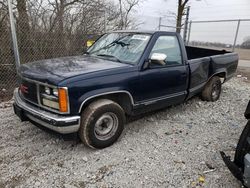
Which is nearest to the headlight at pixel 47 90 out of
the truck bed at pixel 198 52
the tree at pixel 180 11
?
the truck bed at pixel 198 52

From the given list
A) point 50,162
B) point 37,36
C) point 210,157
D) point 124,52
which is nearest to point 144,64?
point 124,52

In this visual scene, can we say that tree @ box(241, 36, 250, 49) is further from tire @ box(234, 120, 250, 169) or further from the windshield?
tire @ box(234, 120, 250, 169)

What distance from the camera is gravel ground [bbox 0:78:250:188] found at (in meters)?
2.74

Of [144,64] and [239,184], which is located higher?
[144,64]

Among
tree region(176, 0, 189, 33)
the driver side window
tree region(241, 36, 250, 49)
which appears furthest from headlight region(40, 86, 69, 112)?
tree region(241, 36, 250, 49)

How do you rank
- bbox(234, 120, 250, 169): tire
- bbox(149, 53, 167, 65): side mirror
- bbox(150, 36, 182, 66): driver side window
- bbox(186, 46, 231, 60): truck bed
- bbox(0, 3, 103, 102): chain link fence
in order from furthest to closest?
1. bbox(186, 46, 231, 60): truck bed
2. bbox(0, 3, 103, 102): chain link fence
3. bbox(150, 36, 182, 66): driver side window
4. bbox(149, 53, 167, 65): side mirror
5. bbox(234, 120, 250, 169): tire

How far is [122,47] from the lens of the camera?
395 cm

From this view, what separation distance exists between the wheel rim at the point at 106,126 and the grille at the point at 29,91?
0.98m

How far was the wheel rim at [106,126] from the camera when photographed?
330 cm

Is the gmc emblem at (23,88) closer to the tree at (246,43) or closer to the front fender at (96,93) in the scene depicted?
the front fender at (96,93)

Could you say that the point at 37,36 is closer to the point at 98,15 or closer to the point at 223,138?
the point at 98,15

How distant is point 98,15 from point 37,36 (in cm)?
264

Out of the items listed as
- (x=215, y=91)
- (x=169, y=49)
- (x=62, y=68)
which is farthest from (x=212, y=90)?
(x=62, y=68)

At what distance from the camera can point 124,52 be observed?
3.83 meters
